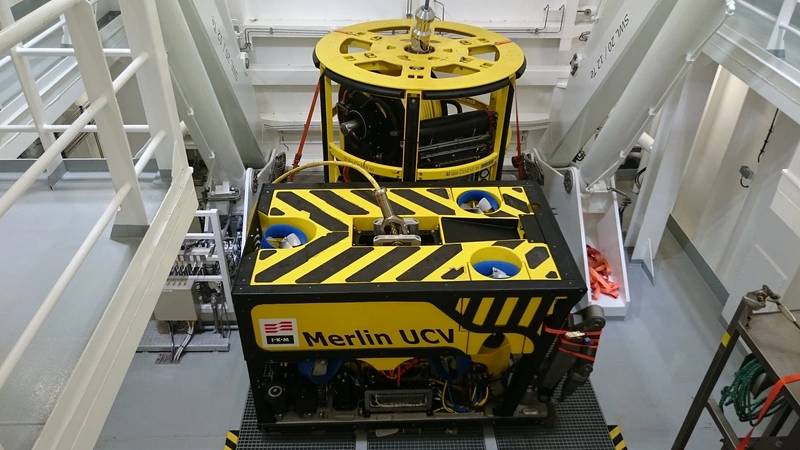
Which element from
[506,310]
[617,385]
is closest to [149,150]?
Result: [506,310]

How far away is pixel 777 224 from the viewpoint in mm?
3568

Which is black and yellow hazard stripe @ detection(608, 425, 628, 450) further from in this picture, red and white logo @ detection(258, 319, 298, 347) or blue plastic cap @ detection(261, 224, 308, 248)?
blue plastic cap @ detection(261, 224, 308, 248)

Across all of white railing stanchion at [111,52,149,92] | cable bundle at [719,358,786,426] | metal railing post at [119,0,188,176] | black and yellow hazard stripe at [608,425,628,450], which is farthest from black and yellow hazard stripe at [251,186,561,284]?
black and yellow hazard stripe at [608,425,628,450]

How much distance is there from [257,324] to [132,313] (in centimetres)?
95

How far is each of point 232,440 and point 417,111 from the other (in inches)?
88.1

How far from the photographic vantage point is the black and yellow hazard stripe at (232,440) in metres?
3.29

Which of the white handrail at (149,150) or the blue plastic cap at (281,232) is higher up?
the white handrail at (149,150)

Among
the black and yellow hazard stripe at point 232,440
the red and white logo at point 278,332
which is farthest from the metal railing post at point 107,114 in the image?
the black and yellow hazard stripe at point 232,440

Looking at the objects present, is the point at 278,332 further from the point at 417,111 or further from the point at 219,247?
the point at 417,111

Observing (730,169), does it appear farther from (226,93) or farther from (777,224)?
Result: (226,93)

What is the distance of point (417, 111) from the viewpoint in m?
3.51

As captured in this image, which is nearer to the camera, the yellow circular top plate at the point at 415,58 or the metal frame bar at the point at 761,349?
the metal frame bar at the point at 761,349

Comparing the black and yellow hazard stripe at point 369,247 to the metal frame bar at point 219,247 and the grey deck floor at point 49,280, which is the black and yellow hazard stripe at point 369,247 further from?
the grey deck floor at point 49,280

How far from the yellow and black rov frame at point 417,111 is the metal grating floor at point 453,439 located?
5.30 ft
